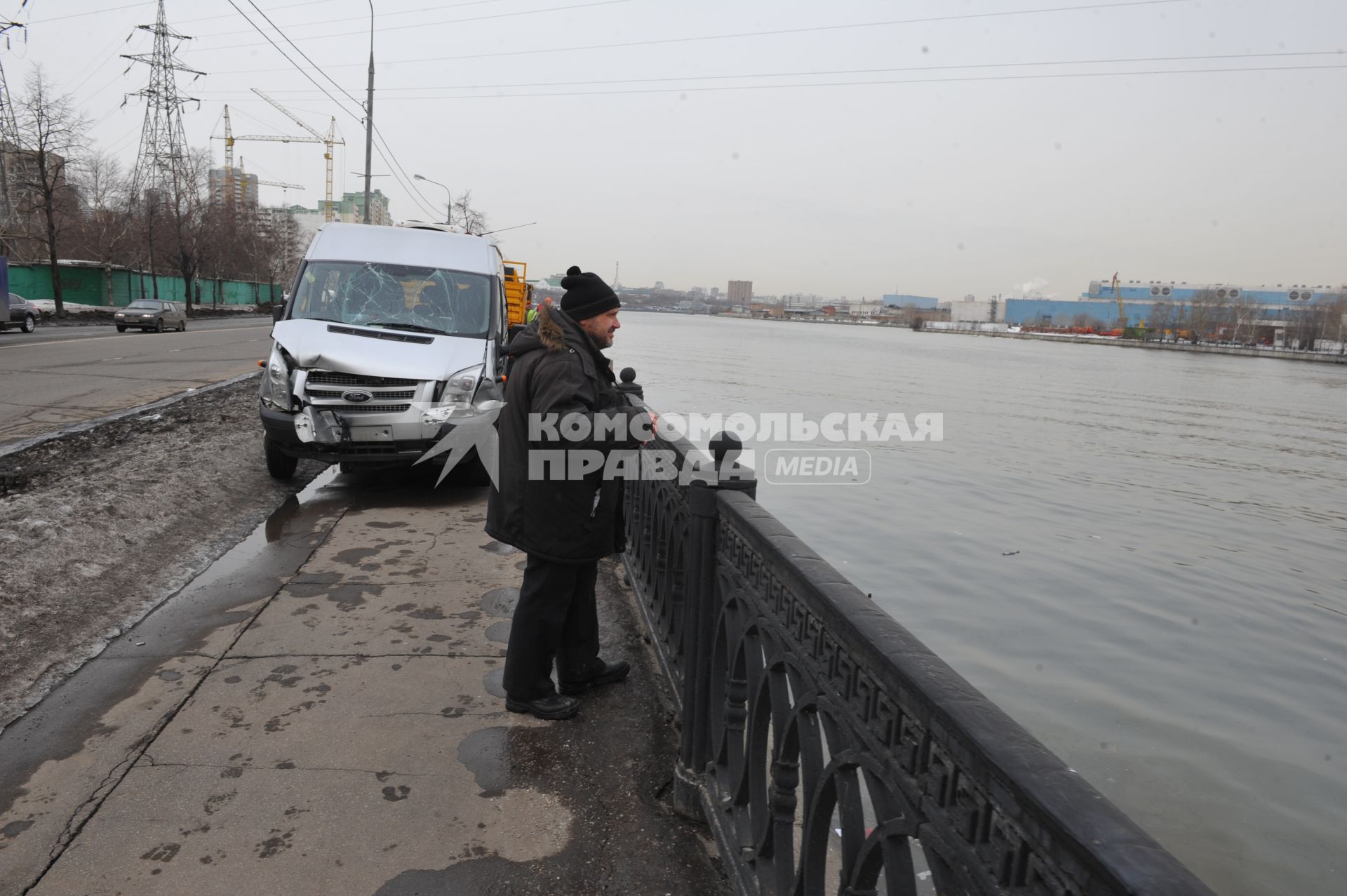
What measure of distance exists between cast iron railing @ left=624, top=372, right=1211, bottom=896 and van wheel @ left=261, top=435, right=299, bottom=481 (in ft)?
18.5

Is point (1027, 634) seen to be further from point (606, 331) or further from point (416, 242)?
point (416, 242)

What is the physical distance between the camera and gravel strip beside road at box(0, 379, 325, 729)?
418cm

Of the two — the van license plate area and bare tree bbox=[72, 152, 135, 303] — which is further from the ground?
bare tree bbox=[72, 152, 135, 303]

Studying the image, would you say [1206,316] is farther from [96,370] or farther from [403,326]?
[403,326]

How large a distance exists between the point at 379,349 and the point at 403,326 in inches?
23.6

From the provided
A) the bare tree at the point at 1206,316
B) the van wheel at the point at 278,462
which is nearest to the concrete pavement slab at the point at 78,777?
the van wheel at the point at 278,462

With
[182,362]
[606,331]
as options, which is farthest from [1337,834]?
[182,362]

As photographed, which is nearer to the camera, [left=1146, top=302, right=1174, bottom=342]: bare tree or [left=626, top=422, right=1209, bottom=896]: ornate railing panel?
[left=626, top=422, right=1209, bottom=896]: ornate railing panel

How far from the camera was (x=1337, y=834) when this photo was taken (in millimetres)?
5449

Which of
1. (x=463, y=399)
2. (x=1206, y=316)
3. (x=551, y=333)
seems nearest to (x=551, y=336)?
(x=551, y=333)

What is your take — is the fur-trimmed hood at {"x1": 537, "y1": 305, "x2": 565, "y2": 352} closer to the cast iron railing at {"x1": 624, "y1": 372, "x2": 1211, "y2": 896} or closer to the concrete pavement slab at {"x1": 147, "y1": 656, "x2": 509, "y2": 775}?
the cast iron railing at {"x1": 624, "y1": 372, "x2": 1211, "y2": 896}

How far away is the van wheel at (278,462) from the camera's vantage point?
7820mm

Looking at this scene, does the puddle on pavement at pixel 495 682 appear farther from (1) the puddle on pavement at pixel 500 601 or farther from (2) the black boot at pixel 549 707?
(1) the puddle on pavement at pixel 500 601

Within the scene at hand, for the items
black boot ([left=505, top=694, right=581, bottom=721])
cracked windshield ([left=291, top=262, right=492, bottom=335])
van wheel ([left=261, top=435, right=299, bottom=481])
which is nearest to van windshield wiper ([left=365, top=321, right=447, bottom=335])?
cracked windshield ([left=291, top=262, right=492, bottom=335])
